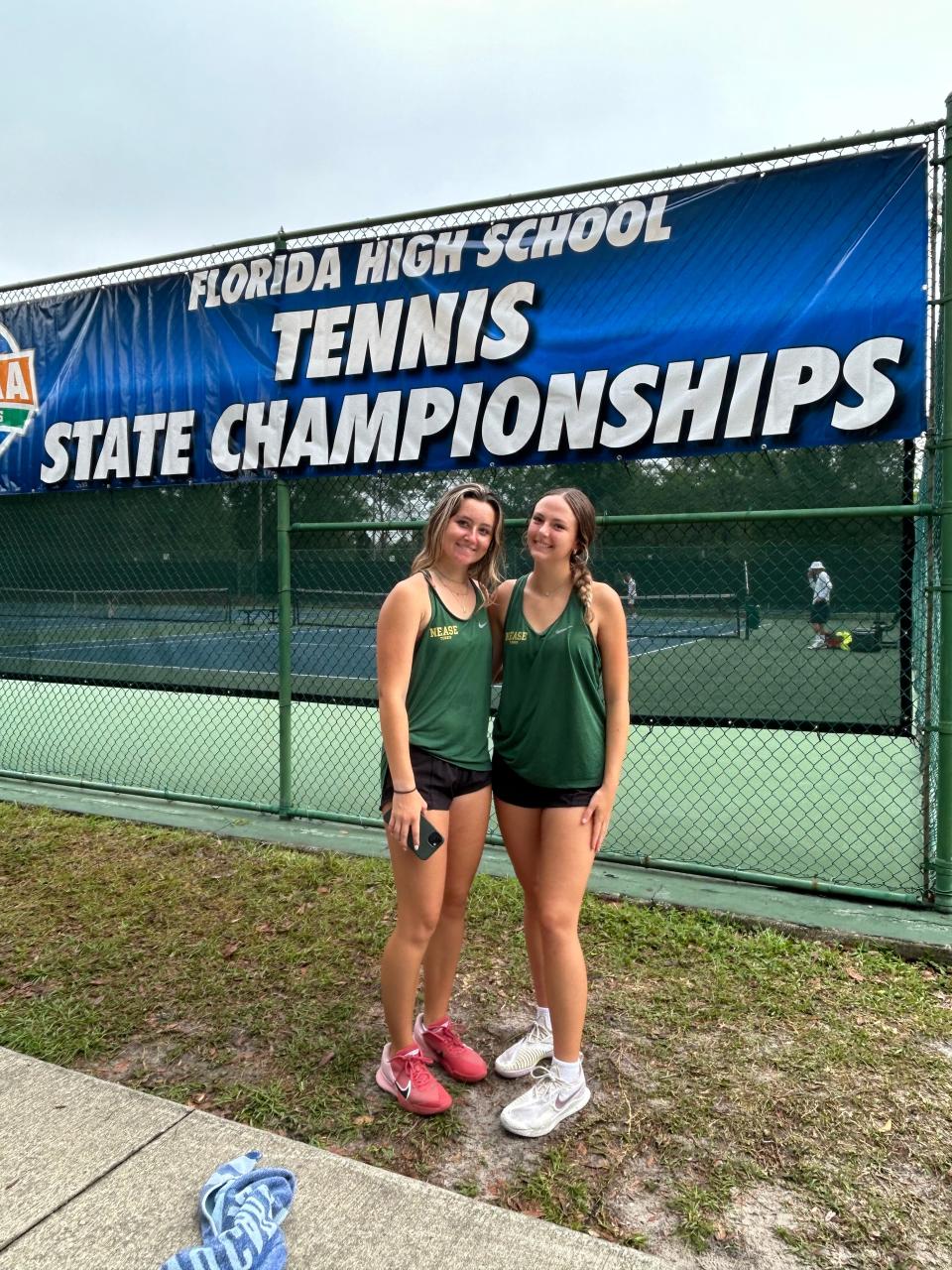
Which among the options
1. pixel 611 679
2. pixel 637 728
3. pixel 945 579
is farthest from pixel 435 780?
pixel 637 728

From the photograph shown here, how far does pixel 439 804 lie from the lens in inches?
99.3

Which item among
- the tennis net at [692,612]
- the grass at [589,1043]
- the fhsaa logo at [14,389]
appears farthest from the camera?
the tennis net at [692,612]

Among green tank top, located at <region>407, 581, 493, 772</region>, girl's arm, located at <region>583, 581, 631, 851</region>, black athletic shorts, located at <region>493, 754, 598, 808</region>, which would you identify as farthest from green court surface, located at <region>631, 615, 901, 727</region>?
green tank top, located at <region>407, 581, 493, 772</region>

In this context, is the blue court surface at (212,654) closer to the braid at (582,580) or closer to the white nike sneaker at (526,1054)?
the white nike sneaker at (526,1054)

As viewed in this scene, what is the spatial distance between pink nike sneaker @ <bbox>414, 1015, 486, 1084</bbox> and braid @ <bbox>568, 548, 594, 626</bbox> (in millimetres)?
1467

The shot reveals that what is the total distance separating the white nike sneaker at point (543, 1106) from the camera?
2.52m

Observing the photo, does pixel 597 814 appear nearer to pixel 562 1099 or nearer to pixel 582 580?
pixel 582 580

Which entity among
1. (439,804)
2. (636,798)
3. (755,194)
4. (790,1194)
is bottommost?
(790,1194)

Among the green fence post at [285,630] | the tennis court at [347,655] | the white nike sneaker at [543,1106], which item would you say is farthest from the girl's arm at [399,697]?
the tennis court at [347,655]

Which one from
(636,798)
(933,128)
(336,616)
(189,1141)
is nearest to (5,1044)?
(189,1141)

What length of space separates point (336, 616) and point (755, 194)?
7284 mm

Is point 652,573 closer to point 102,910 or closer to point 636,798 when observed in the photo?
point 636,798

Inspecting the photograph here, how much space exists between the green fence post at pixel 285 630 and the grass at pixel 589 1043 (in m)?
0.89

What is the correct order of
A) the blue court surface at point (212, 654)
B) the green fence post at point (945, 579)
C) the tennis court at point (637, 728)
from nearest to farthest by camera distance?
the green fence post at point (945, 579), the tennis court at point (637, 728), the blue court surface at point (212, 654)
